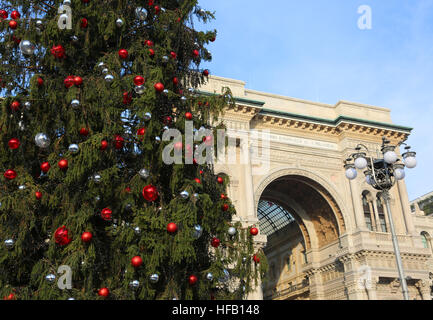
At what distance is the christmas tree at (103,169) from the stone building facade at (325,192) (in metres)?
17.3

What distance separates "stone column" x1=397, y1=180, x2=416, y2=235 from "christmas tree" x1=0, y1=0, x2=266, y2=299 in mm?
24394

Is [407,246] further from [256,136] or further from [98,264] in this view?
[98,264]

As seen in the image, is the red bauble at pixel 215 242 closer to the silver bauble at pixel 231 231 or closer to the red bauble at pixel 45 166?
the silver bauble at pixel 231 231

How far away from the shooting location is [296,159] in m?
29.0

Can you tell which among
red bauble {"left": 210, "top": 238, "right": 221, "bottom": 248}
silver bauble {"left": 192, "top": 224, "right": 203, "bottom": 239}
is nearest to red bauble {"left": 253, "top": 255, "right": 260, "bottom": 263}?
red bauble {"left": 210, "top": 238, "right": 221, "bottom": 248}

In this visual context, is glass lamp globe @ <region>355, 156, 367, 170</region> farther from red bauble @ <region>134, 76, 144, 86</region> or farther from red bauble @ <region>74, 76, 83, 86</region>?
Answer: red bauble @ <region>74, 76, 83, 86</region>

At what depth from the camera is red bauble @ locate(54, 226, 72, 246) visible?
257 inches

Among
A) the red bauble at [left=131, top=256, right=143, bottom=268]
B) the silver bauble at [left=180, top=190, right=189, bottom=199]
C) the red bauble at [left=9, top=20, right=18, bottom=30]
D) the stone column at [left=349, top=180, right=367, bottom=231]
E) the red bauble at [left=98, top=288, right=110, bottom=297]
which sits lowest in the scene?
the red bauble at [left=98, top=288, right=110, bottom=297]

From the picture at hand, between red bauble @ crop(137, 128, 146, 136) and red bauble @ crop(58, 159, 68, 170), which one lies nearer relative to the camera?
red bauble @ crop(58, 159, 68, 170)

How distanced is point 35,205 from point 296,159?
76.4 ft

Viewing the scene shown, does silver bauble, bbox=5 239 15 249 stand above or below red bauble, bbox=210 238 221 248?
below

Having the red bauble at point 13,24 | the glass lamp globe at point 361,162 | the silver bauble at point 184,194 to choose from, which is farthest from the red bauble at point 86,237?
the glass lamp globe at point 361,162

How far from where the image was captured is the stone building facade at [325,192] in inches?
1048

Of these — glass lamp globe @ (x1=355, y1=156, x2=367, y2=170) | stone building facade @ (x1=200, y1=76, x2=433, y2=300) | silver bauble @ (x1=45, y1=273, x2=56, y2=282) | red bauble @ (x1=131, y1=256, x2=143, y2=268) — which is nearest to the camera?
silver bauble @ (x1=45, y1=273, x2=56, y2=282)
